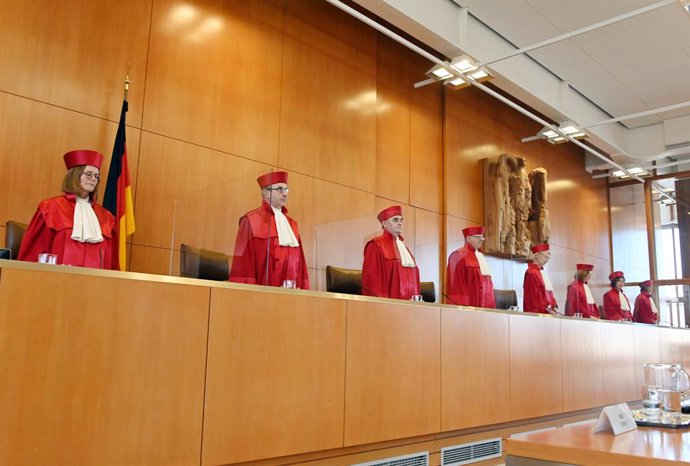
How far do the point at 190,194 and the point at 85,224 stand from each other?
3.27 ft

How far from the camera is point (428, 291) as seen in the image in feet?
16.2

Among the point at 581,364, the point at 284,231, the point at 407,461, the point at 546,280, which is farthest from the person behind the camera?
the point at 546,280

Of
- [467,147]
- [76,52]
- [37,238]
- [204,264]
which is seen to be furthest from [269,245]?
[467,147]

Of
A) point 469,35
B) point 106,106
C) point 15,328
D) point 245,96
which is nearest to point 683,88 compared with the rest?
point 469,35

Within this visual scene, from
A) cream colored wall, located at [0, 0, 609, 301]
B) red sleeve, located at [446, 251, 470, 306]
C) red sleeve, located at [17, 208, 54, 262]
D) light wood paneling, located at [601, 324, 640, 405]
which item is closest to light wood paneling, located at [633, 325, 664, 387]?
light wood paneling, located at [601, 324, 640, 405]

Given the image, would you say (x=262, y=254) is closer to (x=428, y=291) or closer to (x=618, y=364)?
(x=428, y=291)

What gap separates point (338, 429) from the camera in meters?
2.80

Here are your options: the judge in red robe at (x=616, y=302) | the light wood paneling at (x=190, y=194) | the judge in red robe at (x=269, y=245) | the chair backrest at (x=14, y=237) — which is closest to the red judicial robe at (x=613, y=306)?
the judge in red robe at (x=616, y=302)

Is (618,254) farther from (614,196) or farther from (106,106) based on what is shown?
(106,106)

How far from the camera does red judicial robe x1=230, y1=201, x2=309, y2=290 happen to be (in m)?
3.23

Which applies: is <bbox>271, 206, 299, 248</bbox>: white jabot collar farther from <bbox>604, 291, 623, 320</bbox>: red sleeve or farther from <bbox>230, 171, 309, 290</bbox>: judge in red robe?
<bbox>604, 291, 623, 320</bbox>: red sleeve

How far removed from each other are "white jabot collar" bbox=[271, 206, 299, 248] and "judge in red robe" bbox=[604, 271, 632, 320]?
18.4 ft

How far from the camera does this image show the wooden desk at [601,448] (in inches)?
45.7

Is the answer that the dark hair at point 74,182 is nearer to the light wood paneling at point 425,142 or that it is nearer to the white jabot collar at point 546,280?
the light wood paneling at point 425,142
